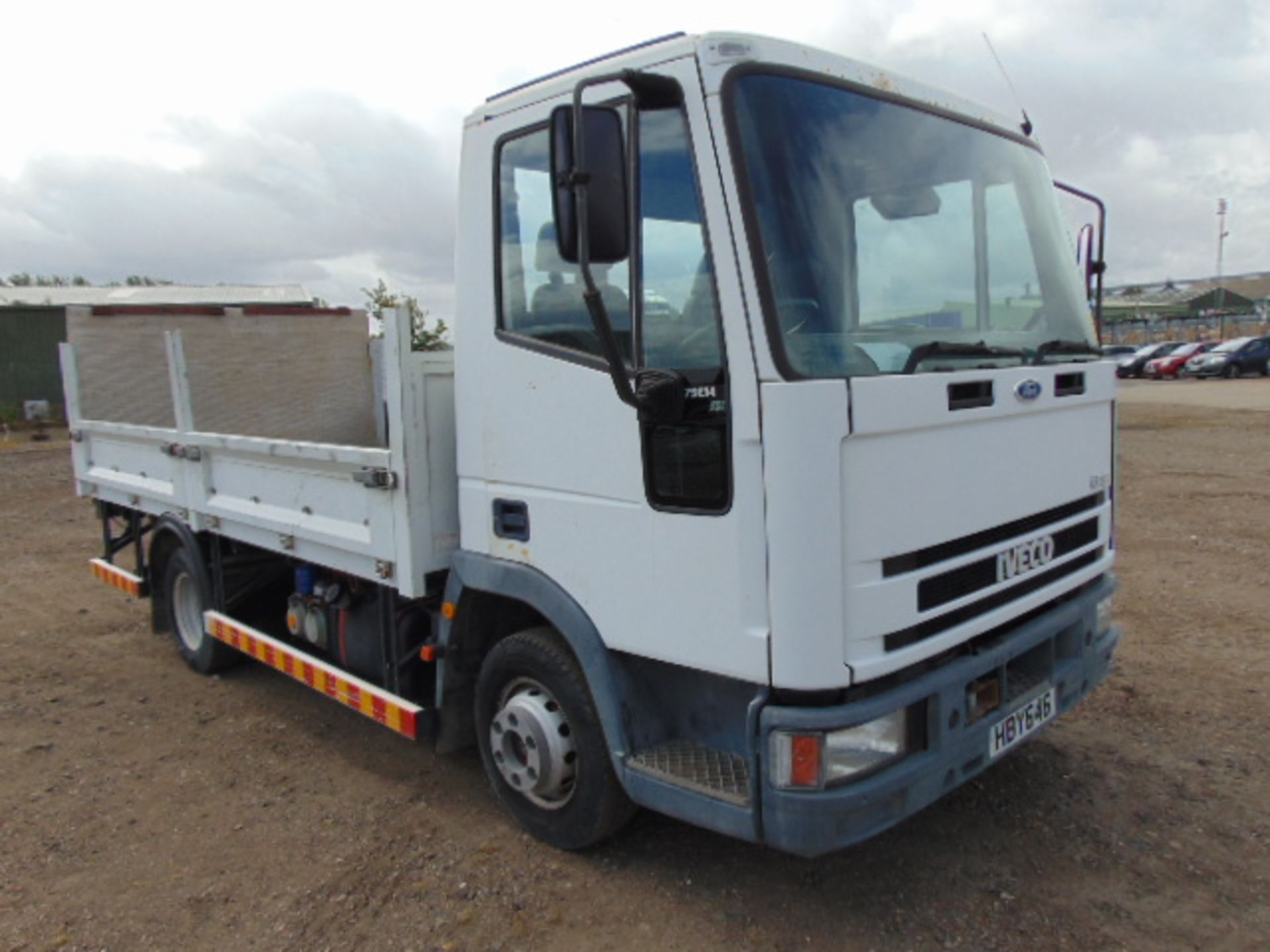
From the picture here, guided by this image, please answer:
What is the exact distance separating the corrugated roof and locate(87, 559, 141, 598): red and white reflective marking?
595 inches

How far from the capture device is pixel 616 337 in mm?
2789

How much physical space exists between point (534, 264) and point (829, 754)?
1755 mm

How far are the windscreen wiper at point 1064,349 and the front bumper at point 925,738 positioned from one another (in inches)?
34.6

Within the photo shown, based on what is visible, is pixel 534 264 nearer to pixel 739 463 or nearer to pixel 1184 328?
pixel 739 463

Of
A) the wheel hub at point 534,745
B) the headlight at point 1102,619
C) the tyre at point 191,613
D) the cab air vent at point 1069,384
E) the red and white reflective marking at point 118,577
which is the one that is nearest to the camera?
the cab air vent at point 1069,384

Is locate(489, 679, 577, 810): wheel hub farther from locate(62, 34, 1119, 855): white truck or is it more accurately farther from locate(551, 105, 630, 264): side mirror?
locate(551, 105, 630, 264): side mirror

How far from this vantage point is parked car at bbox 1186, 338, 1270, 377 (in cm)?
3158

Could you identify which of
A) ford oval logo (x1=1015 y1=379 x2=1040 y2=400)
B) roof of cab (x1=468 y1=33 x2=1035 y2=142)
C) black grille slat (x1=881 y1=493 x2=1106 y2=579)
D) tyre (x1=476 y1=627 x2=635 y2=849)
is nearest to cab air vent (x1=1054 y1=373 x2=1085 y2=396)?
ford oval logo (x1=1015 y1=379 x2=1040 y2=400)

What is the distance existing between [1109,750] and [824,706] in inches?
87.5

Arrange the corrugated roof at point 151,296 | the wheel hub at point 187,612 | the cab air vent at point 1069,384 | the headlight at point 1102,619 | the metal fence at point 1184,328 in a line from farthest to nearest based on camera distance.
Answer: the metal fence at point 1184,328
the corrugated roof at point 151,296
the wheel hub at point 187,612
the headlight at point 1102,619
the cab air vent at point 1069,384

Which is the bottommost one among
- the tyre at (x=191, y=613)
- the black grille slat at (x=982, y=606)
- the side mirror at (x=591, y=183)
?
the tyre at (x=191, y=613)

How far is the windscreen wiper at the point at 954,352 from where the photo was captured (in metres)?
2.73

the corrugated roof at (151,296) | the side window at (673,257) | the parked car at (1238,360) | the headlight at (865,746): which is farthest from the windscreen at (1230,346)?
the side window at (673,257)

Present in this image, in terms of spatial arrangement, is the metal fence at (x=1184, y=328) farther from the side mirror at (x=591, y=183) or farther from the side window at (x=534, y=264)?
the side mirror at (x=591, y=183)
